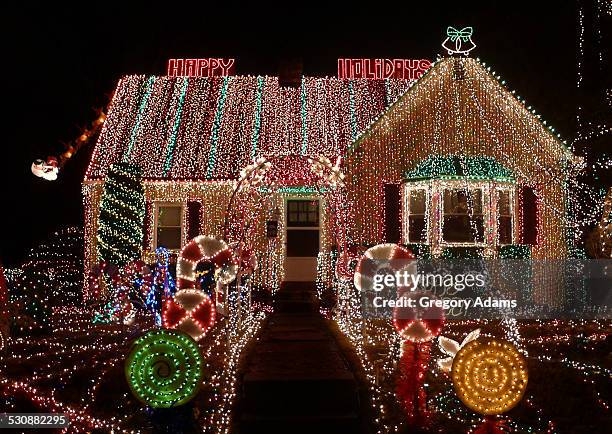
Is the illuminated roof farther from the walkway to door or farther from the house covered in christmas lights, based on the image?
the walkway to door

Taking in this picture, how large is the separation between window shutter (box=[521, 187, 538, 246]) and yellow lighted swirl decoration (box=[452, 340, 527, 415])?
33.3ft

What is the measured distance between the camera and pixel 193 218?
16.8 meters

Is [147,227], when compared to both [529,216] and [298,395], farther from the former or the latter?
[298,395]

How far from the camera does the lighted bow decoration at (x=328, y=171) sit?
40.7ft

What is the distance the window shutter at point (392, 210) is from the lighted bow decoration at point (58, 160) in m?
8.98

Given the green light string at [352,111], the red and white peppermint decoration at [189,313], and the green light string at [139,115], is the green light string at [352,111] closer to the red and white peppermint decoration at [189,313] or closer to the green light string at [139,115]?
the green light string at [139,115]

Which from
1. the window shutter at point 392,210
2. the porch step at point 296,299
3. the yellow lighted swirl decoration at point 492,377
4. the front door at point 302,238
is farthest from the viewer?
the front door at point 302,238

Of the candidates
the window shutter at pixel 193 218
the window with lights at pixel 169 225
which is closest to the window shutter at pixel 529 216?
the window shutter at pixel 193 218

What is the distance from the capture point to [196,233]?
16.8 m

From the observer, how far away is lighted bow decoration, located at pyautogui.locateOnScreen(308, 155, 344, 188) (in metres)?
12.4

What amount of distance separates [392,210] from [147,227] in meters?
6.43

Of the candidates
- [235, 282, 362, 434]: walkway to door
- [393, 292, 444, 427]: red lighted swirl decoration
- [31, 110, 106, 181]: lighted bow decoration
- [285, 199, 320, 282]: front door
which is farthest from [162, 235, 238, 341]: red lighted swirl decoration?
[31, 110, 106, 181]: lighted bow decoration

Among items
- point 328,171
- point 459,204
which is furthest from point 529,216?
point 328,171

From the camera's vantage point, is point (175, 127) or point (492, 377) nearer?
point (492, 377)
